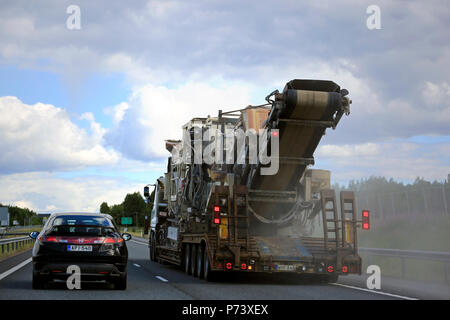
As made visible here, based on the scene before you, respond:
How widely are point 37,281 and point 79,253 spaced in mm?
1068

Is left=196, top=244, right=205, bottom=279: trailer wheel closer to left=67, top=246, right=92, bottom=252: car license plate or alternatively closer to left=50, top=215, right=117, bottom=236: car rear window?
left=50, top=215, right=117, bottom=236: car rear window

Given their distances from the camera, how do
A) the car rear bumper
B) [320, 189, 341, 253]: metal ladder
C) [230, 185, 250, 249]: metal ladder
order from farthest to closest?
[230, 185, 250, 249]: metal ladder → [320, 189, 341, 253]: metal ladder → the car rear bumper

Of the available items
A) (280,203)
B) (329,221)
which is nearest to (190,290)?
(329,221)

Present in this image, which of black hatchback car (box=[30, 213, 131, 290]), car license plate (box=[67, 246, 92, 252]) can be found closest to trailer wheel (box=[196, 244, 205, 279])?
black hatchback car (box=[30, 213, 131, 290])

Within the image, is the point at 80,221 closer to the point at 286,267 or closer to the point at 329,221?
the point at 286,267

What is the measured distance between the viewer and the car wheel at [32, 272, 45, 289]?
13.2 m

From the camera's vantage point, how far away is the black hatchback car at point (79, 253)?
13.0 metres

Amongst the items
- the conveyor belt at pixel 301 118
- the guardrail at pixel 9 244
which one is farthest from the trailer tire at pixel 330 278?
the guardrail at pixel 9 244

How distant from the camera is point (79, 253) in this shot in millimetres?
13117

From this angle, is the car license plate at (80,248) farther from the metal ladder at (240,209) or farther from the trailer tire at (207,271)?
the metal ladder at (240,209)
